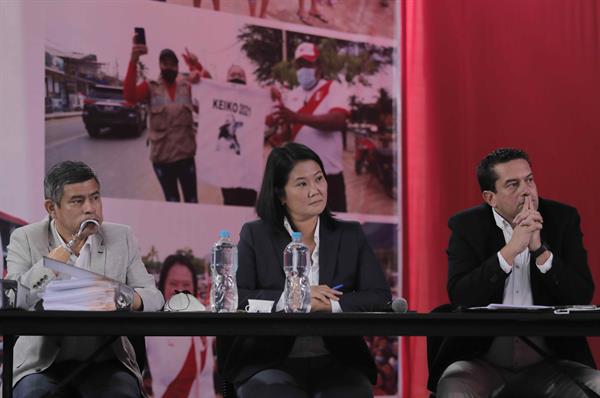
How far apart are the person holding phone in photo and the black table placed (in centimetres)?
183

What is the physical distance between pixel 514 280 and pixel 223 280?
100 cm

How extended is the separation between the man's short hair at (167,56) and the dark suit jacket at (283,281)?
4.26 ft

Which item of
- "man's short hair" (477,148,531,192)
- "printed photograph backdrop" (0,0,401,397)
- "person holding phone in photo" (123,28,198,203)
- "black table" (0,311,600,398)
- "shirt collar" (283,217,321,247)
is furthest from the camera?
"person holding phone in photo" (123,28,198,203)

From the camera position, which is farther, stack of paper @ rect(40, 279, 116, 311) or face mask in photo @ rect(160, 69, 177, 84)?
face mask in photo @ rect(160, 69, 177, 84)

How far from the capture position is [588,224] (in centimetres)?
463

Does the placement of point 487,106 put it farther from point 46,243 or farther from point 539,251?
point 46,243

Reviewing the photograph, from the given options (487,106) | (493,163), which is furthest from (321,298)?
(487,106)

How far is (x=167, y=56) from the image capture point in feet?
13.6

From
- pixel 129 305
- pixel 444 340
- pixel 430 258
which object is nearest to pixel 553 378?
pixel 444 340

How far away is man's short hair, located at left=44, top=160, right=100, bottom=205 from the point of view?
290 cm

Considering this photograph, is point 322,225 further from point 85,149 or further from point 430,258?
point 430,258

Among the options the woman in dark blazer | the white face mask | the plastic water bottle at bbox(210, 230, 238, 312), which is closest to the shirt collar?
the woman in dark blazer

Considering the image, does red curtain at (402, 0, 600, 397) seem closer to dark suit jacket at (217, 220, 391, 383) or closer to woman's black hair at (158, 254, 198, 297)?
woman's black hair at (158, 254, 198, 297)

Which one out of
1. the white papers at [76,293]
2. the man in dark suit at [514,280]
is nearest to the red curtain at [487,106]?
the man in dark suit at [514,280]
